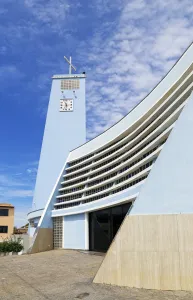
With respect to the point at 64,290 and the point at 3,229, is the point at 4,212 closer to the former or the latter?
the point at 3,229

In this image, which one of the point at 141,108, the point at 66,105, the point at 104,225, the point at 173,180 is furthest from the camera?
the point at 66,105

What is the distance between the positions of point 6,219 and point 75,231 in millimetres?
35229

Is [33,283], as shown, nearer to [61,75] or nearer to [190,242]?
[190,242]

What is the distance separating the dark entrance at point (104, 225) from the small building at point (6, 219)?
36.6 metres

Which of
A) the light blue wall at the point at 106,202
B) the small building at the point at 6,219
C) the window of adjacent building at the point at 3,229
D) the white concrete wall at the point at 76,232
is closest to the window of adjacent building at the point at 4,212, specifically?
the small building at the point at 6,219

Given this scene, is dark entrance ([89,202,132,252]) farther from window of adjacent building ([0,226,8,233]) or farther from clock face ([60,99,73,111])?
window of adjacent building ([0,226,8,233])

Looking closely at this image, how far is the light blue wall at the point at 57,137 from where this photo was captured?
41.8 metres

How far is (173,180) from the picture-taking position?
12352 millimetres

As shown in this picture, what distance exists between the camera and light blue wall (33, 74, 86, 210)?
41781 mm

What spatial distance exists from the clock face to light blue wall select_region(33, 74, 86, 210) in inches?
20.7

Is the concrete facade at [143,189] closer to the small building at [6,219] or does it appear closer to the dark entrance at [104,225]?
the dark entrance at [104,225]

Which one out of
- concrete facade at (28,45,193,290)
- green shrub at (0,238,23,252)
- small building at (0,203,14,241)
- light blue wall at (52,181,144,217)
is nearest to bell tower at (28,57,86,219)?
concrete facade at (28,45,193,290)

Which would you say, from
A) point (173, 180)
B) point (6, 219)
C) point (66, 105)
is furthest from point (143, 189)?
point (6, 219)

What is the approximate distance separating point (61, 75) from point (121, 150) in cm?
2193
